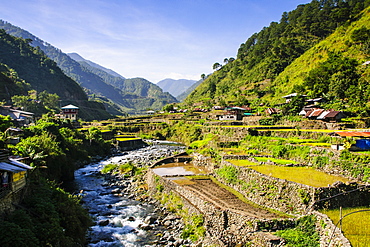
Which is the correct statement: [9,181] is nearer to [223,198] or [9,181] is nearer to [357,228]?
[223,198]

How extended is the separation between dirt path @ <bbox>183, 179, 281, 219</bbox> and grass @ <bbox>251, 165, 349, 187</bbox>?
343 cm

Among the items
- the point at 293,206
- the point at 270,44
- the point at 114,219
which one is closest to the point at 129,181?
the point at 114,219

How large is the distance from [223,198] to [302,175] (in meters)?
6.55

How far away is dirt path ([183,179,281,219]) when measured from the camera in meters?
17.2

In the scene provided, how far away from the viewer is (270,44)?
133m

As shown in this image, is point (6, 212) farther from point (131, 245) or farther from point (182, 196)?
point (182, 196)

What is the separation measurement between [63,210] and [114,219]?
5.78 m

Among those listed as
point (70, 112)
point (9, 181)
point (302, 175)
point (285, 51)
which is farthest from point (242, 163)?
point (285, 51)

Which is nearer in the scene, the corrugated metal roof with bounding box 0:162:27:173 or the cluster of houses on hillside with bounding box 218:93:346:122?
the corrugated metal roof with bounding box 0:162:27:173

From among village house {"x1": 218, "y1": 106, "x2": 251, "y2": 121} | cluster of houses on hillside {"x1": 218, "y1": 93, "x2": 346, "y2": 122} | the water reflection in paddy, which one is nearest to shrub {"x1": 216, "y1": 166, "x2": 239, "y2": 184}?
the water reflection in paddy

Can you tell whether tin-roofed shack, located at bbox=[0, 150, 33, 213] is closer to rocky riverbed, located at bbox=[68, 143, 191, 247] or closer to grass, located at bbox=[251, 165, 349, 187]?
rocky riverbed, located at bbox=[68, 143, 191, 247]

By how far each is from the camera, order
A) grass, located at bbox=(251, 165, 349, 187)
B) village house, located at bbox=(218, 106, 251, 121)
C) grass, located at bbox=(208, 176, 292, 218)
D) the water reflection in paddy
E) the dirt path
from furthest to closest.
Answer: village house, located at bbox=(218, 106, 251, 121)
the water reflection in paddy
grass, located at bbox=(251, 165, 349, 187)
the dirt path
grass, located at bbox=(208, 176, 292, 218)

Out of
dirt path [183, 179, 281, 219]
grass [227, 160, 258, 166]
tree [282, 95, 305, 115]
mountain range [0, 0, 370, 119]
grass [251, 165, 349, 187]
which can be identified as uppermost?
mountain range [0, 0, 370, 119]

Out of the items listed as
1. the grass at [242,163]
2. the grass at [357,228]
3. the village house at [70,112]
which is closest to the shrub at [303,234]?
the grass at [357,228]
